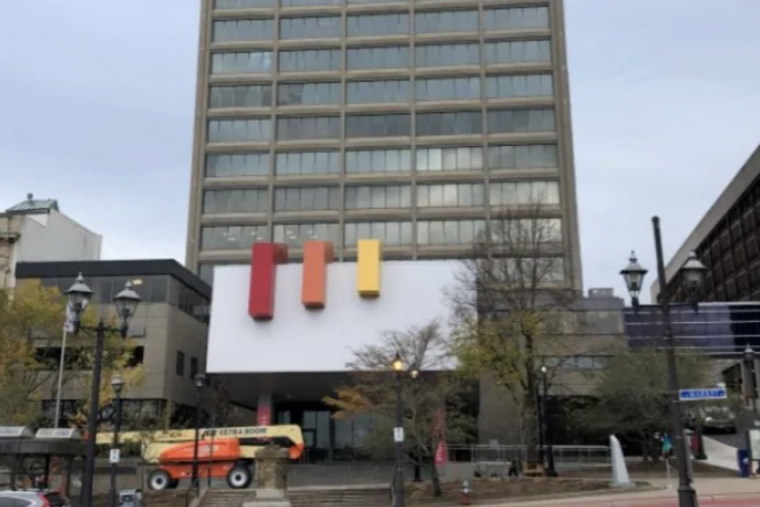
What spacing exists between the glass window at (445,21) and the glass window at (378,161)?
46.8 ft

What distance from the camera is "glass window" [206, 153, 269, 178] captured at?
8775cm

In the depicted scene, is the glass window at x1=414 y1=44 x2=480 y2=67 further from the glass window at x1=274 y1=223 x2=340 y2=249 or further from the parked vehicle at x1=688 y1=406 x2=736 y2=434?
the parked vehicle at x1=688 y1=406 x2=736 y2=434

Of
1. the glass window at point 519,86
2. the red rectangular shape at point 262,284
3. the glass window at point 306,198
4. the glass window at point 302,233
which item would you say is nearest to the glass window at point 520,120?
the glass window at point 519,86

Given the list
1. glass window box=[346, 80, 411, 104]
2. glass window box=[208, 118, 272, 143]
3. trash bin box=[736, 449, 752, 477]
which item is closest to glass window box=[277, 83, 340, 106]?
glass window box=[346, 80, 411, 104]

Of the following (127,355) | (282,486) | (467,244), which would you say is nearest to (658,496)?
(282,486)

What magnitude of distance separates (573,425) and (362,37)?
51.2m

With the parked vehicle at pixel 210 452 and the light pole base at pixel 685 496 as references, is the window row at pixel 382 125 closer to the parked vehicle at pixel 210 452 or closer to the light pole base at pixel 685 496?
the parked vehicle at pixel 210 452

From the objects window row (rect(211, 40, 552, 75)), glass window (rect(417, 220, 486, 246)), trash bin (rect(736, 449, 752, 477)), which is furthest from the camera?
window row (rect(211, 40, 552, 75))

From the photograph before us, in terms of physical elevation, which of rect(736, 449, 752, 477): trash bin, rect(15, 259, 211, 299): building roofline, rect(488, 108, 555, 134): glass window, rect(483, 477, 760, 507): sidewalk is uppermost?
rect(488, 108, 555, 134): glass window

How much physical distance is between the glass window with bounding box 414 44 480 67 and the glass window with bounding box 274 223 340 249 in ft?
65.9

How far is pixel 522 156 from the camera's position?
8512 centimetres

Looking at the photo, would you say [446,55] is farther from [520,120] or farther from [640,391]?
[640,391]

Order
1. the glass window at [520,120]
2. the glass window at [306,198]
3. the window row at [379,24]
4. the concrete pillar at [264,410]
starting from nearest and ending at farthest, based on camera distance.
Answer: the concrete pillar at [264,410], the glass window at [520,120], the glass window at [306,198], the window row at [379,24]

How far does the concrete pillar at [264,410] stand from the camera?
193 ft
